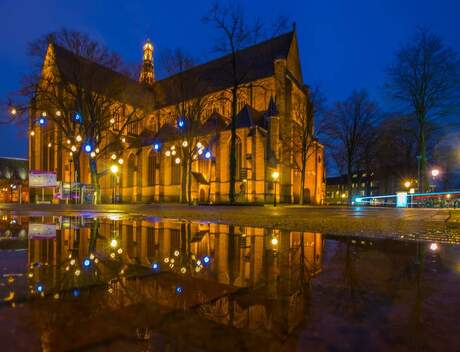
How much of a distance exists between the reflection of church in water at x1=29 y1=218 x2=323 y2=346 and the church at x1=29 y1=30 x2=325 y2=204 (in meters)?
19.3

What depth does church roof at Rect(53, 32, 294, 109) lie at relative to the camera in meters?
21.6

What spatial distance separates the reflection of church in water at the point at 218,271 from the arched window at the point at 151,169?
38.5m

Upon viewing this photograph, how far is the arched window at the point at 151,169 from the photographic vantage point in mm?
42831

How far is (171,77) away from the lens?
95.9 ft

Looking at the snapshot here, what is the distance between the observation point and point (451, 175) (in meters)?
38.7

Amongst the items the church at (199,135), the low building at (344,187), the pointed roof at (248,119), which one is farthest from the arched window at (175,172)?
the low building at (344,187)

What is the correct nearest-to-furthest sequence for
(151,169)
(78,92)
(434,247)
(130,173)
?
(434,247) → (78,92) → (151,169) → (130,173)

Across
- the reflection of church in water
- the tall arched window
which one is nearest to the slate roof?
the tall arched window

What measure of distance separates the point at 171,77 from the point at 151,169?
17779 mm

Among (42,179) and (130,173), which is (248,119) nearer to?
(130,173)

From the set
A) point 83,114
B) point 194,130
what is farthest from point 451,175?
point 83,114

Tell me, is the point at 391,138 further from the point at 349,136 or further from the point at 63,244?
the point at 63,244

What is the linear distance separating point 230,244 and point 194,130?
985 inches

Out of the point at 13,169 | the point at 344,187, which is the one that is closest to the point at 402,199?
the point at 344,187
